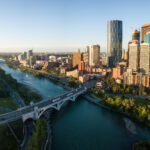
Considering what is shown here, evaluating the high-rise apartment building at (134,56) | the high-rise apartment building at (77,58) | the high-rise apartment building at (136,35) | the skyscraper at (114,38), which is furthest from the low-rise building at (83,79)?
the high-rise apartment building at (136,35)

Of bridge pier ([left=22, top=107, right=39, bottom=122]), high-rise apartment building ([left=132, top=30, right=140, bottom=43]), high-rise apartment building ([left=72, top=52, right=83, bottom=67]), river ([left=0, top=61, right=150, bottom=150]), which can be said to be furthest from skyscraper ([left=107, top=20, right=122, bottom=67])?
bridge pier ([left=22, top=107, right=39, bottom=122])

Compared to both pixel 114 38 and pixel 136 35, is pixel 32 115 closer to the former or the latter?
pixel 114 38

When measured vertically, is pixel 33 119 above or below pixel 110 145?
above

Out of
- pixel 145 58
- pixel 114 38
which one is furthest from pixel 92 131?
pixel 114 38

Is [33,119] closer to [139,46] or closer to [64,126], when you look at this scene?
[64,126]

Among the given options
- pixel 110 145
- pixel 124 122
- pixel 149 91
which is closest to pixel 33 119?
pixel 110 145

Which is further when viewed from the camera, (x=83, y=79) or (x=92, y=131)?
(x=83, y=79)
